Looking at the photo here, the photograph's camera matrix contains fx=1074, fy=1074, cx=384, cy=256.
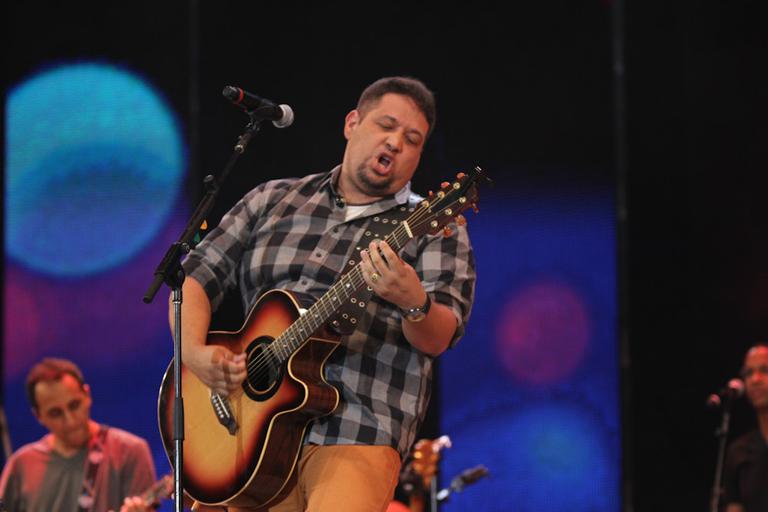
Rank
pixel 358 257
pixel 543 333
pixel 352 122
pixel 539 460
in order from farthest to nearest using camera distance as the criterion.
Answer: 1. pixel 543 333
2. pixel 539 460
3. pixel 352 122
4. pixel 358 257

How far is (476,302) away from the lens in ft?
21.8

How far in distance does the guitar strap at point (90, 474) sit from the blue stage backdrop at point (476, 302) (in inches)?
21.3

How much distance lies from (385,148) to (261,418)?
903mm

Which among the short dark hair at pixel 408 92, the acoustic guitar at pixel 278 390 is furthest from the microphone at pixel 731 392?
the acoustic guitar at pixel 278 390

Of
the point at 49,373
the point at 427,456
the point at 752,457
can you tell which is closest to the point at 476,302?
the point at 427,456

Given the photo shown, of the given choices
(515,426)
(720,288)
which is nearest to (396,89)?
(515,426)

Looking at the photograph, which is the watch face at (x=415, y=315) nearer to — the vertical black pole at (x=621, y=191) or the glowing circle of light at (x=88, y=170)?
the glowing circle of light at (x=88, y=170)

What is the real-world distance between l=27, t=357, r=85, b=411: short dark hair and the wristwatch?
3565 mm

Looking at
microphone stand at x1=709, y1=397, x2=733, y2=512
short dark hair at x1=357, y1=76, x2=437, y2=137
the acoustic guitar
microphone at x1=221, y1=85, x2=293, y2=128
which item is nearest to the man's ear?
short dark hair at x1=357, y1=76, x2=437, y2=137

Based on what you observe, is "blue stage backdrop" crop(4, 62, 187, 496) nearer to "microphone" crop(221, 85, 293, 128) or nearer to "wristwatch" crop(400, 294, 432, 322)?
"microphone" crop(221, 85, 293, 128)

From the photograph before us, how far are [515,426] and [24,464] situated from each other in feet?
9.51

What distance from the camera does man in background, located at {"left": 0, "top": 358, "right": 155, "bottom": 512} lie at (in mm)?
5840

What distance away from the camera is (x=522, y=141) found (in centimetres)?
673

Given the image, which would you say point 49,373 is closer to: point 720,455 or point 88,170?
point 88,170
